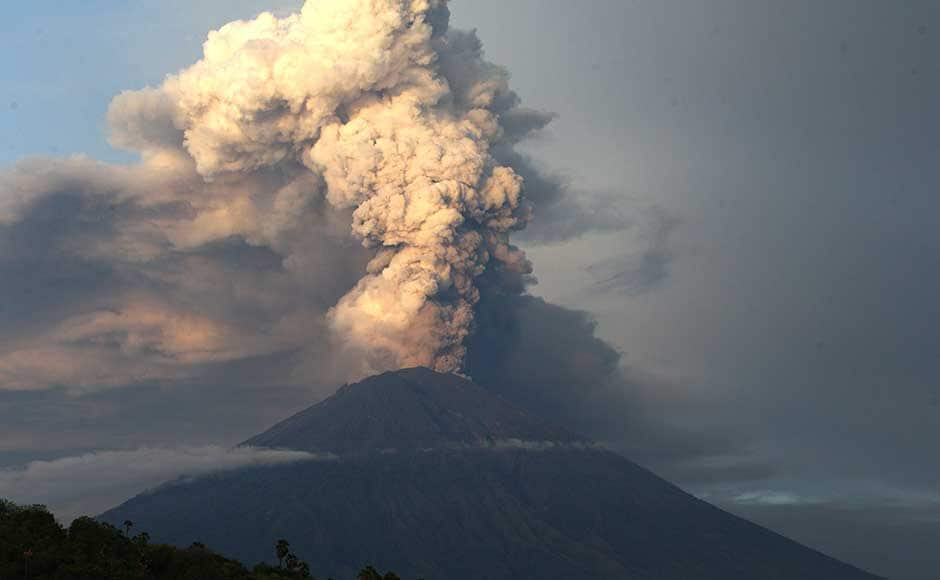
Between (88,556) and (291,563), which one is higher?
(291,563)

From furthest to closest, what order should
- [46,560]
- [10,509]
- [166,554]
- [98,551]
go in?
[10,509] < [166,554] < [98,551] < [46,560]

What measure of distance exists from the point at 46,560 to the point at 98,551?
558 cm

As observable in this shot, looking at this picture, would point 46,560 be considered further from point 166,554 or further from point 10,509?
point 10,509

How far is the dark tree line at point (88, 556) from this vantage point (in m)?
77.0

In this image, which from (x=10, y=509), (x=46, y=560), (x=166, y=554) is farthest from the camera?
(x=10, y=509)

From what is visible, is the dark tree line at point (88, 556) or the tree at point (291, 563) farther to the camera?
the tree at point (291, 563)

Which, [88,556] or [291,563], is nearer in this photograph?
[88,556]

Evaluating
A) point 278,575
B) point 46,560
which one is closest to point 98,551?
point 46,560

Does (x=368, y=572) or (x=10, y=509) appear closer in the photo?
(x=368, y=572)

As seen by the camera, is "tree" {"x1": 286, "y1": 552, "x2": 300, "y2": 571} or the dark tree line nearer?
the dark tree line

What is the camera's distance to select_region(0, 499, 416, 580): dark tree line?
77.0m

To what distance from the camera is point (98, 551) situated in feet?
273

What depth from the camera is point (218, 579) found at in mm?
83750

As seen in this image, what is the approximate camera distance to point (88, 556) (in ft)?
264
